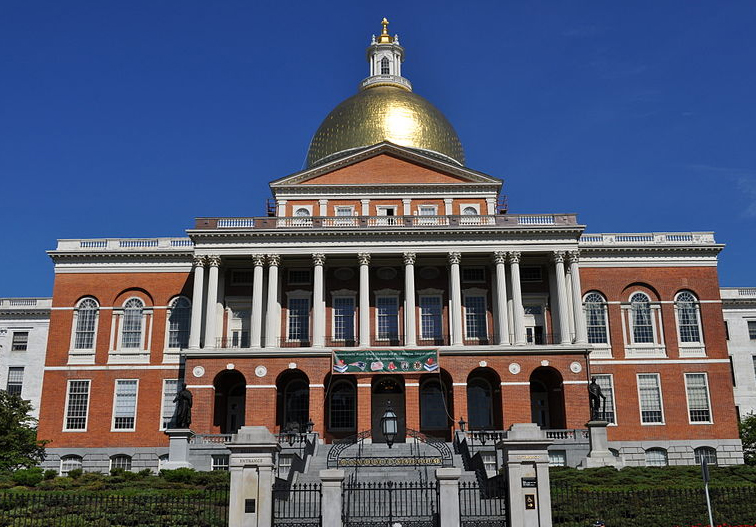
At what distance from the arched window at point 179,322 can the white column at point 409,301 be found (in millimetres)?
13720

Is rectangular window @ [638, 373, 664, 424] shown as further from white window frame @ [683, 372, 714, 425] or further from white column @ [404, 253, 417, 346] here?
white column @ [404, 253, 417, 346]

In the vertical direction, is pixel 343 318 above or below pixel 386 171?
below

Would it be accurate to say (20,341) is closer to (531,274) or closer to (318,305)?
(318,305)

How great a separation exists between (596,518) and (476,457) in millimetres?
9949

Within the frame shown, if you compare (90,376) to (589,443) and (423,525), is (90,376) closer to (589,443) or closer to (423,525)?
(589,443)

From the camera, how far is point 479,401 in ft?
165

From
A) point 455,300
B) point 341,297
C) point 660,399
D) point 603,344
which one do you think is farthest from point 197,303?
point 660,399

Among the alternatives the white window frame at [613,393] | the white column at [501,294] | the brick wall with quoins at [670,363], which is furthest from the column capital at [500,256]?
the white window frame at [613,393]

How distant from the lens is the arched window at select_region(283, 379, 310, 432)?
49594 millimetres

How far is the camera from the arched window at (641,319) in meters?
52.0

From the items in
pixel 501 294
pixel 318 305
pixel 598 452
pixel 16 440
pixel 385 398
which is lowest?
pixel 598 452

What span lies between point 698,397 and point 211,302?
2972 cm

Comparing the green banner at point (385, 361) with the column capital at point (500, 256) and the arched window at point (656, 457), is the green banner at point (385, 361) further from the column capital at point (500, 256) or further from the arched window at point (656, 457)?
the arched window at point (656, 457)

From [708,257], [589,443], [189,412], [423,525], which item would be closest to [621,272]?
[708,257]
